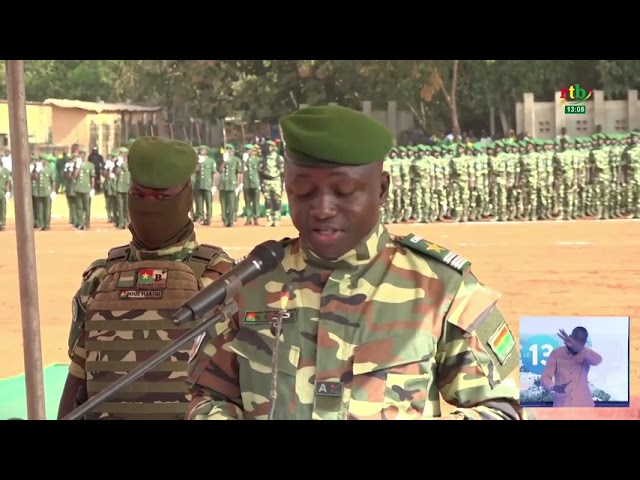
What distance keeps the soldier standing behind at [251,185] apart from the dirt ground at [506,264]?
43cm

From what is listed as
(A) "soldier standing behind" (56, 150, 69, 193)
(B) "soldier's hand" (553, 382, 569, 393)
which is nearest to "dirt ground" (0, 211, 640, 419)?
(A) "soldier standing behind" (56, 150, 69, 193)

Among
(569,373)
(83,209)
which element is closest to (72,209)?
(83,209)

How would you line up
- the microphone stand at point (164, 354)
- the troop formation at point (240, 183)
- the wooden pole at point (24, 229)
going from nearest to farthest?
the microphone stand at point (164, 354) < the wooden pole at point (24, 229) < the troop formation at point (240, 183)

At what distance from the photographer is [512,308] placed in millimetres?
14180

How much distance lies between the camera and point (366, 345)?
7.22 ft

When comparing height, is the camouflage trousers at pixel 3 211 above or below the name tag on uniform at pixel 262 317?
below

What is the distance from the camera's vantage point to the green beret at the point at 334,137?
2.16 meters

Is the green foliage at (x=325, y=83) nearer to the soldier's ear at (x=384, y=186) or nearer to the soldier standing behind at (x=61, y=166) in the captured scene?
the soldier standing behind at (x=61, y=166)

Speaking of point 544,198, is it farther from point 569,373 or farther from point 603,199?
point 569,373

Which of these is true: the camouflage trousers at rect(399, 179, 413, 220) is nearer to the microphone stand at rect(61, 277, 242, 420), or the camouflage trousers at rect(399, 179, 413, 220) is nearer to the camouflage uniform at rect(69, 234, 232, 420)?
the camouflage uniform at rect(69, 234, 232, 420)

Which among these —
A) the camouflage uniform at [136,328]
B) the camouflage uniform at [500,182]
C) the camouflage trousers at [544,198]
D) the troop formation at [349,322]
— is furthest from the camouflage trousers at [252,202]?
the troop formation at [349,322]

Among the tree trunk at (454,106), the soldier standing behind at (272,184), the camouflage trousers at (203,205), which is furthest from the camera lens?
the tree trunk at (454,106)
